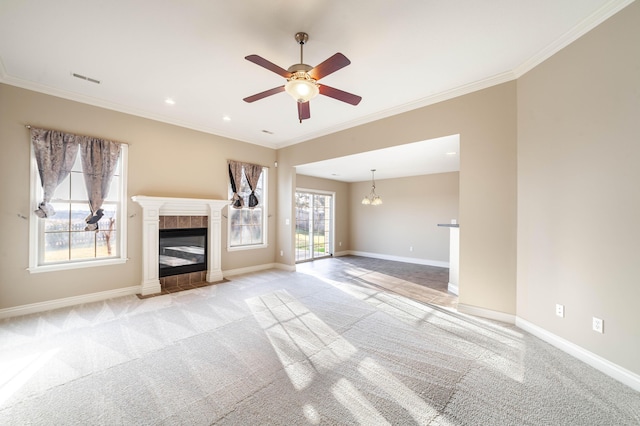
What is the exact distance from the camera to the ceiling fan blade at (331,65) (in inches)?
80.0

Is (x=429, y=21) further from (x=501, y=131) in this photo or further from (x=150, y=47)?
(x=150, y=47)

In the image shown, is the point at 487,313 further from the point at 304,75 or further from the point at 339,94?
the point at 304,75

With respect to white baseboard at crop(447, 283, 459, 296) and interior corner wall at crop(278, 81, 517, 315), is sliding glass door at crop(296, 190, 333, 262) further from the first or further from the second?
interior corner wall at crop(278, 81, 517, 315)

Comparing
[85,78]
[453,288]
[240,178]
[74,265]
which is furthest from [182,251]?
[453,288]

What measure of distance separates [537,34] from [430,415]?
3.60m

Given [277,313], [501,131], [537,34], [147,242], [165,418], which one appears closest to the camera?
[165,418]

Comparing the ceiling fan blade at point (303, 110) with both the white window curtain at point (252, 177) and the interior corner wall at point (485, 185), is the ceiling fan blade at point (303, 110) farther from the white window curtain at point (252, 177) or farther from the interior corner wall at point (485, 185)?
the white window curtain at point (252, 177)

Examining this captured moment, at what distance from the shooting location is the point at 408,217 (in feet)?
25.6

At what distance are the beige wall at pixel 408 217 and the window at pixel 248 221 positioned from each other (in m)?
3.92

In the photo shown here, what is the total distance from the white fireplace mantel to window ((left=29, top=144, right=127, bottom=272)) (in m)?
0.33

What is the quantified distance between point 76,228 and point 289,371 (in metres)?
4.04

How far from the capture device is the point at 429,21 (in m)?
2.31

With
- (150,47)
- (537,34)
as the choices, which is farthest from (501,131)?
(150,47)

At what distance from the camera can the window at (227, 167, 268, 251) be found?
5.75 metres
